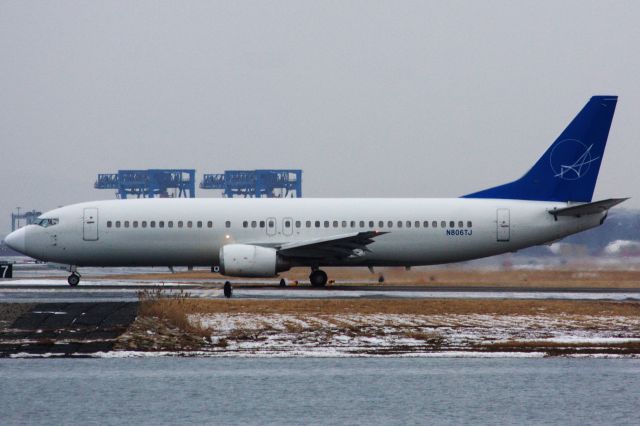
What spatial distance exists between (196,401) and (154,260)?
3070cm

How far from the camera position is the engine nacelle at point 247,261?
150 ft

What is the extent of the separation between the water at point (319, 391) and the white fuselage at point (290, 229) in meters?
25.0

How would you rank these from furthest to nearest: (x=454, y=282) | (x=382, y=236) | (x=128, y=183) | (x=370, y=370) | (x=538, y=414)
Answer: (x=128, y=183)
(x=454, y=282)
(x=382, y=236)
(x=370, y=370)
(x=538, y=414)

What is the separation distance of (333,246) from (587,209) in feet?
38.4

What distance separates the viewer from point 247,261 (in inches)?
1796

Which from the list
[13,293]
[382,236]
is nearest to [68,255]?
[13,293]

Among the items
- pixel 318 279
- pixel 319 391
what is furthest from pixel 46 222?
pixel 319 391

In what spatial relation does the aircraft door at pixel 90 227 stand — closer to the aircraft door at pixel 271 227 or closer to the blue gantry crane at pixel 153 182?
the aircraft door at pixel 271 227

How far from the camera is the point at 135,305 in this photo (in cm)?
3409

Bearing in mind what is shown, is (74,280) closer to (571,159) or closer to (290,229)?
(290,229)

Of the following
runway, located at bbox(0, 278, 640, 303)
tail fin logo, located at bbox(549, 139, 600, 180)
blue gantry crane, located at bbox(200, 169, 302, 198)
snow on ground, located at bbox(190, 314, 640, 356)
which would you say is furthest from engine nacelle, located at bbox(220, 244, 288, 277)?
blue gantry crane, located at bbox(200, 169, 302, 198)

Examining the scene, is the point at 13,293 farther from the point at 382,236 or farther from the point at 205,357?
the point at 205,357

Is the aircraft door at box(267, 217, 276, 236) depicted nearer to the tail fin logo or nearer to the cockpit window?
the cockpit window

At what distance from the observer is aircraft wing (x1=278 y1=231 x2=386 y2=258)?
46531 mm
